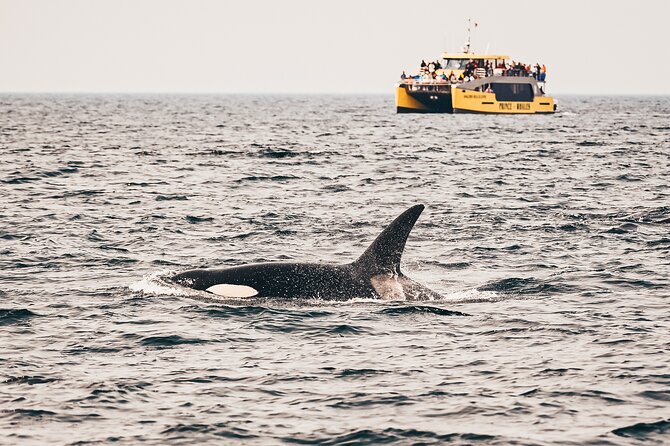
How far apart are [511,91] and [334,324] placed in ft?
309

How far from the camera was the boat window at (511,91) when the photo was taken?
346ft

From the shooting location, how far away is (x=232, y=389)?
11469mm

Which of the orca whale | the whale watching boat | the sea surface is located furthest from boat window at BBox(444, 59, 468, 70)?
the orca whale

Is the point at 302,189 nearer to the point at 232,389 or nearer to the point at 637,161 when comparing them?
the point at 637,161

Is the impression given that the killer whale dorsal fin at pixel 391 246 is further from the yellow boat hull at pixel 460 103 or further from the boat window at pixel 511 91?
the boat window at pixel 511 91

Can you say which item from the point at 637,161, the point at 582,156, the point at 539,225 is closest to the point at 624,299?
the point at 539,225

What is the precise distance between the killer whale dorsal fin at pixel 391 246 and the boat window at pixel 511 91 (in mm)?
91380

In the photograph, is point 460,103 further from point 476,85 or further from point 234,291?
point 234,291


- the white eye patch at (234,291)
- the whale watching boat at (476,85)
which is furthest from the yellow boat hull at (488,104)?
the white eye patch at (234,291)

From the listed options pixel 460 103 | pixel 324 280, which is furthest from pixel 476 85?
pixel 324 280

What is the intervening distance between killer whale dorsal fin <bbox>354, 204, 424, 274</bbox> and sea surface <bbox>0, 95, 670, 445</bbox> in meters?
0.53

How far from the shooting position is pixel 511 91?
10594 centimetres

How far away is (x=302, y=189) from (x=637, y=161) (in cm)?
1821

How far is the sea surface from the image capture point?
10484mm
